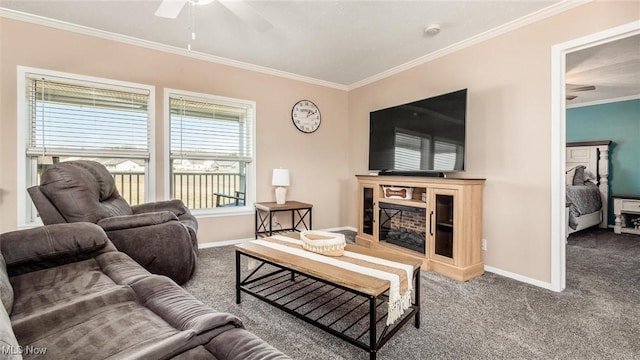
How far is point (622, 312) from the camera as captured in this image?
81.2 inches

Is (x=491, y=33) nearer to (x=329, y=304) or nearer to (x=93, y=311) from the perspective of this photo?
(x=329, y=304)

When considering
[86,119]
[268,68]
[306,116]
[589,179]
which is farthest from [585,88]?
[86,119]

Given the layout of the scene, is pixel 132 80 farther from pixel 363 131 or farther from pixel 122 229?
pixel 363 131

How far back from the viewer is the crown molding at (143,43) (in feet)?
8.84

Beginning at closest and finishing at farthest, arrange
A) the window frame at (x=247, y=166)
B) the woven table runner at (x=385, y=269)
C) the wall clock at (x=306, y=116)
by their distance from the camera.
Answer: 1. the woven table runner at (x=385, y=269)
2. the window frame at (x=247, y=166)
3. the wall clock at (x=306, y=116)

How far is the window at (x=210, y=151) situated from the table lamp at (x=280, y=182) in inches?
13.2

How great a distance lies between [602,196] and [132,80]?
7.42 metres

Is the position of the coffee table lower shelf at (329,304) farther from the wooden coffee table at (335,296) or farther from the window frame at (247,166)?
the window frame at (247,166)

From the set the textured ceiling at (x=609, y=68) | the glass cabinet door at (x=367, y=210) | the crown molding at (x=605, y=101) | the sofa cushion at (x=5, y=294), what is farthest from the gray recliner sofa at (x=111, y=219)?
the crown molding at (x=605, y=101)

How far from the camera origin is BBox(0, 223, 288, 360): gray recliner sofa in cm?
82

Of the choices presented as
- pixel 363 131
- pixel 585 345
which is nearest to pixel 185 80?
pixel 363 131

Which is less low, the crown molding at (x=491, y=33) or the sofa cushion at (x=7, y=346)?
the crown molding at (x=491, y=33)

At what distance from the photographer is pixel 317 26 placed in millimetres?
2836

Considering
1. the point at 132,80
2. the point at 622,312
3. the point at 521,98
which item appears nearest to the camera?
the point at 622,312
